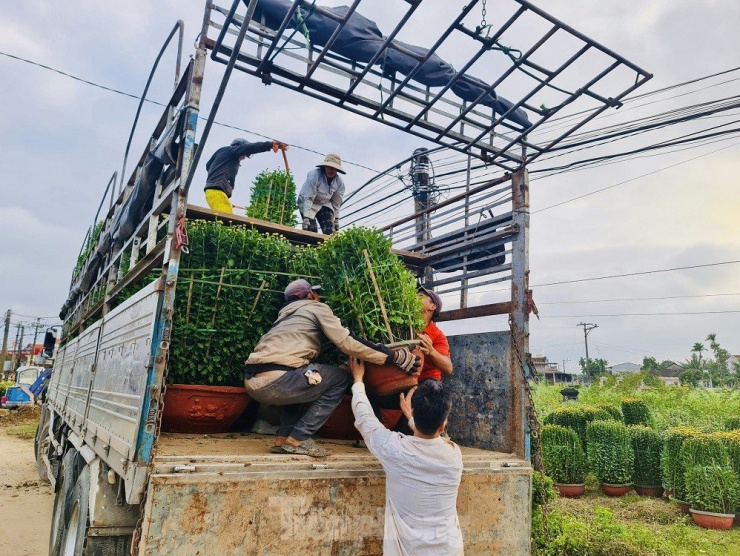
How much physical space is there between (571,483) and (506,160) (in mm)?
8240

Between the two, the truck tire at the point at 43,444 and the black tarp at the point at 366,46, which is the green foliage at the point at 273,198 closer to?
the black tarp at the point at 366,46

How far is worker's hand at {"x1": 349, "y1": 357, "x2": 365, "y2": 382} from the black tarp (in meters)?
Answer: 2.10

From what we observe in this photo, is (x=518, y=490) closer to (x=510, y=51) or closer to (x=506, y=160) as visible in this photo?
(x=506, y=160)

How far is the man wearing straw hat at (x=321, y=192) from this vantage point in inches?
232

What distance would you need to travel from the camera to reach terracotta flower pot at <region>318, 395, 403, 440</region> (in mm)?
3701

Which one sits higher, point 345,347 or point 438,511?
point 345,347

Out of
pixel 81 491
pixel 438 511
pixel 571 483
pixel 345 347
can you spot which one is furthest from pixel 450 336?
pixel 571 483

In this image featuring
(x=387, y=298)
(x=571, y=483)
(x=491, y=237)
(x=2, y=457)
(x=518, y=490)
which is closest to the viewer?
(x=518, y=490)

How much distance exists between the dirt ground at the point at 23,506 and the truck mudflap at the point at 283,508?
4702 millimetres

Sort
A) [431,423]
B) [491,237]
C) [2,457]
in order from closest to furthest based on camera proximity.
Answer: [431,423] → [491,237] → [2,457]

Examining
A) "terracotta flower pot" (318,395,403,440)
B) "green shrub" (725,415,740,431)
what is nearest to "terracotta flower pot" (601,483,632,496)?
"green shrub" (725,415,740,431)

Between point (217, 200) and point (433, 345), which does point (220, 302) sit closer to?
point (433, 345)

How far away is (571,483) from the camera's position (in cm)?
997

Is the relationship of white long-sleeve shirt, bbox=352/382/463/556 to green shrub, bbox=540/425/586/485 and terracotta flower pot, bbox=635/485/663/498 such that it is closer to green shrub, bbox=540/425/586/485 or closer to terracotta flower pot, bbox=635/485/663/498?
green shrub, bbox=540/425/586/485
